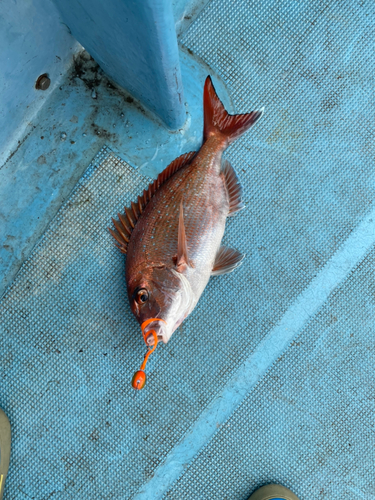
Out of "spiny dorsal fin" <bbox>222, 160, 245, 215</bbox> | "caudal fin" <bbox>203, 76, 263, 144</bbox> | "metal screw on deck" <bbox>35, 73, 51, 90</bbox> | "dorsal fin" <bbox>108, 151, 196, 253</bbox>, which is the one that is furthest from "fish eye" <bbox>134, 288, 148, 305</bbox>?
"metal screw on deck" <bbox>35, 73, 51, 90</bbox>

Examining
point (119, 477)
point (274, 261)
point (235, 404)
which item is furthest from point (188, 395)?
point (274, 261)

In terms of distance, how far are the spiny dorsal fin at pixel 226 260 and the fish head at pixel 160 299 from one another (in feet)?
1.09

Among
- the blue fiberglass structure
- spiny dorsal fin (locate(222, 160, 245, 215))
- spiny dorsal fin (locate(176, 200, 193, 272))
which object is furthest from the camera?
the blue fiberglass structure

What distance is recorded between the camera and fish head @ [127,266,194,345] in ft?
5.34

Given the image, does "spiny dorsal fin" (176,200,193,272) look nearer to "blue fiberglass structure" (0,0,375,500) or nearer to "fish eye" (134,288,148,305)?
"fish eye" (134,288,148,305)

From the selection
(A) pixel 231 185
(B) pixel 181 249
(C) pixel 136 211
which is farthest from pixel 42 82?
(B) pixel 181 249

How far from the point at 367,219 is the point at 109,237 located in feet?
5.34

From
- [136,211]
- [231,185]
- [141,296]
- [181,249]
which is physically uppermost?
[231,185]

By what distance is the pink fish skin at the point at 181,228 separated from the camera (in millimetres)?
1677

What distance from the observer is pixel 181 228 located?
5.26 feet

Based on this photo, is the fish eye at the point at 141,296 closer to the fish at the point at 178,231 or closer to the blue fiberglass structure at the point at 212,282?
the fish at the point at 178,231

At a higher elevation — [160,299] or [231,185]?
[231,185]

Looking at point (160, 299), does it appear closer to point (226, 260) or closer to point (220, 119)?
point (226, 260)

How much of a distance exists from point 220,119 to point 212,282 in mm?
946
